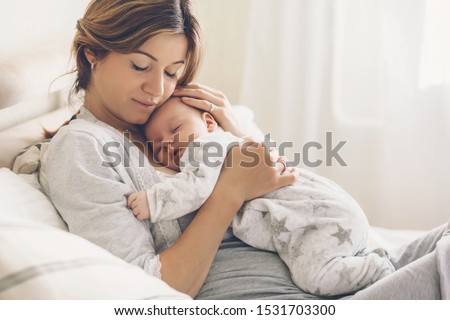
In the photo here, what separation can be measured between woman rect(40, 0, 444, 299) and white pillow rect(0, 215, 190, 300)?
0.30 meters

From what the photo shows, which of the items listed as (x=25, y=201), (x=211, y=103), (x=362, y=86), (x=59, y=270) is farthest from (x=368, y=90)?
(x=59, y=270)

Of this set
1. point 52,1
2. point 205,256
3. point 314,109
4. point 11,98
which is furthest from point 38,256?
point 314,109

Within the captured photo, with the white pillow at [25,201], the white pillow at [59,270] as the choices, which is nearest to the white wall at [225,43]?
the white pillow at [25,201]

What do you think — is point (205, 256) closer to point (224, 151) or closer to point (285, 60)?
point (224, 151)

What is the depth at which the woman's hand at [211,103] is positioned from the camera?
1.46m

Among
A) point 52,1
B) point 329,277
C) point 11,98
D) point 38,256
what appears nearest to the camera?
point 38,256

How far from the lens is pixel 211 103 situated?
4.94 feet

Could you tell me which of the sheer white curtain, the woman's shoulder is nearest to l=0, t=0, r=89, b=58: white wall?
the woman's shoulder

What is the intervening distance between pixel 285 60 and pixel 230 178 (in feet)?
4.37

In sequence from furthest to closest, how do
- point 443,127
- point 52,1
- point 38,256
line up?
point 443,127 < point 52,1 < point 38,256

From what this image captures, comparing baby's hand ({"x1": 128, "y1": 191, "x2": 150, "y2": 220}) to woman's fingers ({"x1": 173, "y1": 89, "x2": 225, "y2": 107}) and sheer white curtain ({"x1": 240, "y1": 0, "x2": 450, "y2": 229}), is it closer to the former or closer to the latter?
woman's fingers ({"x1": 173, "y1": 89, "x2": 225, "y2": 107})

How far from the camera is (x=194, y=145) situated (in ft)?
4.30

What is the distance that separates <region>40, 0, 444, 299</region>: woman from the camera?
3.78 feet

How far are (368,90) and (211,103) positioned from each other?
1152 mm
